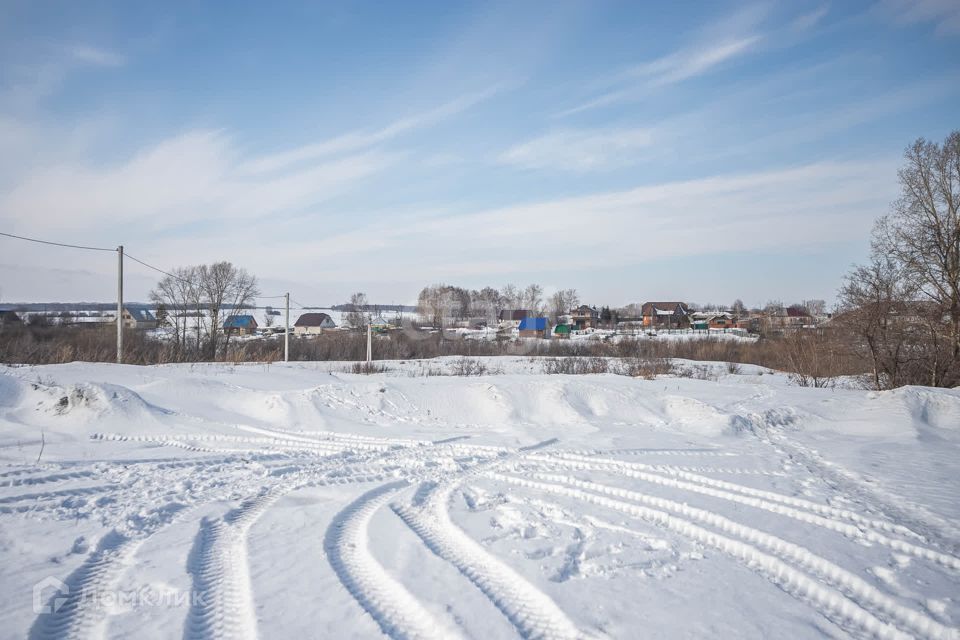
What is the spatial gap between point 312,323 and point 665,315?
195 ft

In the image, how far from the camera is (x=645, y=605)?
3340 millimetres

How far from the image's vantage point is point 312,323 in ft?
184

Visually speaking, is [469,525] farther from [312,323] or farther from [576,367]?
[312,323]

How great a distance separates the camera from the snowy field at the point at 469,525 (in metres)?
3.20

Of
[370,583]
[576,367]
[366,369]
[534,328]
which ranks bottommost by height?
[370,583]

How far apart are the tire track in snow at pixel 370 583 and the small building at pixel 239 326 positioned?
39.9 m

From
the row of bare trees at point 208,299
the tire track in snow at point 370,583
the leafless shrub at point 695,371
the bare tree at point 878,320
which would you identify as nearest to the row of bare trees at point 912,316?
the bare tree at point 878,320

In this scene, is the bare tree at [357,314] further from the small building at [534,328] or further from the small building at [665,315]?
the small building at [665,315]

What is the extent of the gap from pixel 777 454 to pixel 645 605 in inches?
222

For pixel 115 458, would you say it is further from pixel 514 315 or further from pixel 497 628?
pixel 514 315

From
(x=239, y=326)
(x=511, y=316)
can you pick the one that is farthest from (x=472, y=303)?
(x=239, y=326)

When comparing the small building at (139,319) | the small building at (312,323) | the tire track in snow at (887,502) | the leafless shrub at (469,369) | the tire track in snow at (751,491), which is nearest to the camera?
the tire track in snow at (887,502)

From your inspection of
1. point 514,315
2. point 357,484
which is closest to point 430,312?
point 514,315

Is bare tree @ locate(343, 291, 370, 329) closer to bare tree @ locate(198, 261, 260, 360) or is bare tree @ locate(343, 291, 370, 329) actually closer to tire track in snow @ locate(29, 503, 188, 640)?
bare tree @ locate(198, 261, 260, 360)
